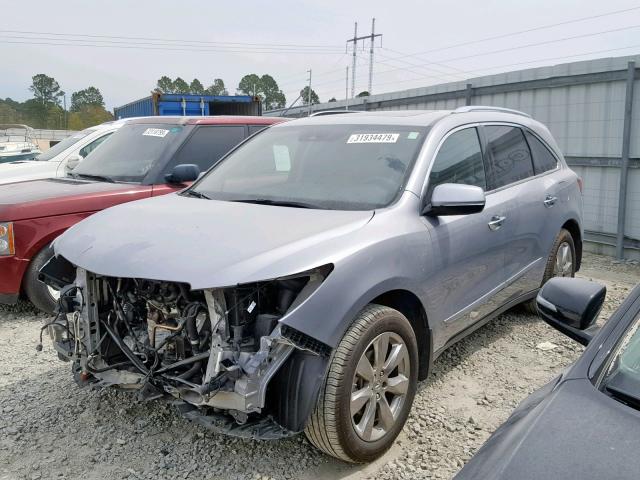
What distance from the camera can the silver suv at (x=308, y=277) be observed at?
8.07ft

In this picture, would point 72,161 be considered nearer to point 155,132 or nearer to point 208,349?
point 155,132

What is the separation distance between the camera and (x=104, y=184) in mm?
5434

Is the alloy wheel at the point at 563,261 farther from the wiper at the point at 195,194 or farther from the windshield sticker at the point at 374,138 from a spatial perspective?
the wiper at the point at 195,194

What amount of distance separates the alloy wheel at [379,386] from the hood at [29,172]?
6.37 metres

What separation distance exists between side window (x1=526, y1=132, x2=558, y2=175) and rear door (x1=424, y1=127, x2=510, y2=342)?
0.95m

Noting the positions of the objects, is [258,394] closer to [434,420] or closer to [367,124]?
[434,420]

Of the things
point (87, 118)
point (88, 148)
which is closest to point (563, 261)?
point (88, 148)

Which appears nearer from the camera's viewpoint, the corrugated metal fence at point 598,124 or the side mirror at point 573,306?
the side mirror at point 573,306

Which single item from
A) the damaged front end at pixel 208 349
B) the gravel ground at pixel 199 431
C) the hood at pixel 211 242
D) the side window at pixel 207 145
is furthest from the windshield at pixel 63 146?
the damaged front end at pixel 208 349

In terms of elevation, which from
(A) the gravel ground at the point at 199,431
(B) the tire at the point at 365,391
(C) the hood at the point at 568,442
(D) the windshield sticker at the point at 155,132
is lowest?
(A) the gravel ground at the point at 199,431

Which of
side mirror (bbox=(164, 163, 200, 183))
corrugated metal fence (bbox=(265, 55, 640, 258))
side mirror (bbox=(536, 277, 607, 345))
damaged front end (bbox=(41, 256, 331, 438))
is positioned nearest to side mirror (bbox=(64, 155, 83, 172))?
side mirror (bbox=(164, 163, 200, 183))

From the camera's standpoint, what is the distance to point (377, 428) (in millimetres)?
2826

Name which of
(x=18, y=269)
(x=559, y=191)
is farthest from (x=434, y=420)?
(x=18, y=269)

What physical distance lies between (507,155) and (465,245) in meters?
1.20
